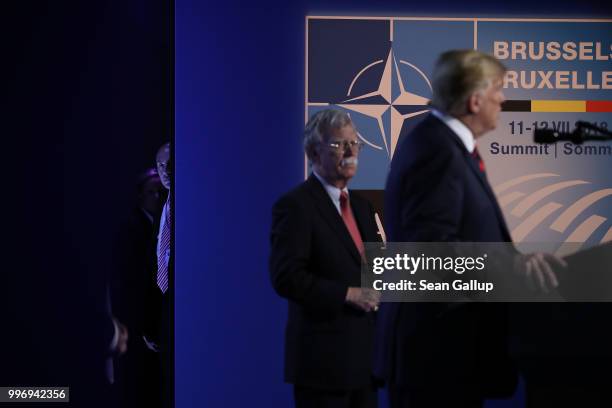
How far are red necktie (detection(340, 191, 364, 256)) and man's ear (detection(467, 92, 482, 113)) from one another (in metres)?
0.64

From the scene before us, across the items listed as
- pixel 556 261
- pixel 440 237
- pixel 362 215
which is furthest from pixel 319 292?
pixel 556 261

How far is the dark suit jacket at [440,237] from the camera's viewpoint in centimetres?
278

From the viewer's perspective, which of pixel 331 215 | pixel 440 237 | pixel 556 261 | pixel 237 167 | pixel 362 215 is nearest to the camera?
pixel 440 237

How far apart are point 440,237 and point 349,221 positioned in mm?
621

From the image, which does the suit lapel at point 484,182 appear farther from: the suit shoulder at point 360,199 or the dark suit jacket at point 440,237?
the suit shoulder at point 360,199

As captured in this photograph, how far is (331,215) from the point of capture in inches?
127

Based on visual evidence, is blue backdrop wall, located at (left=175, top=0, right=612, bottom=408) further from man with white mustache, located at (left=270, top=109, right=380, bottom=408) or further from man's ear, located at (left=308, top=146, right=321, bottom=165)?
man with white mustache, located at (left=270, top=109, right=380, bottom=408)

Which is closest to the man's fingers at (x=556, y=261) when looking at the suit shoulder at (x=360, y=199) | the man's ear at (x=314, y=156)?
the suit shoulder at (x=360, y=199)

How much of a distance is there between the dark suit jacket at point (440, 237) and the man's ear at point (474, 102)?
22 centimetres

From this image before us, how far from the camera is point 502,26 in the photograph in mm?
3750

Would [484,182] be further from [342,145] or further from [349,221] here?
[342,145]
